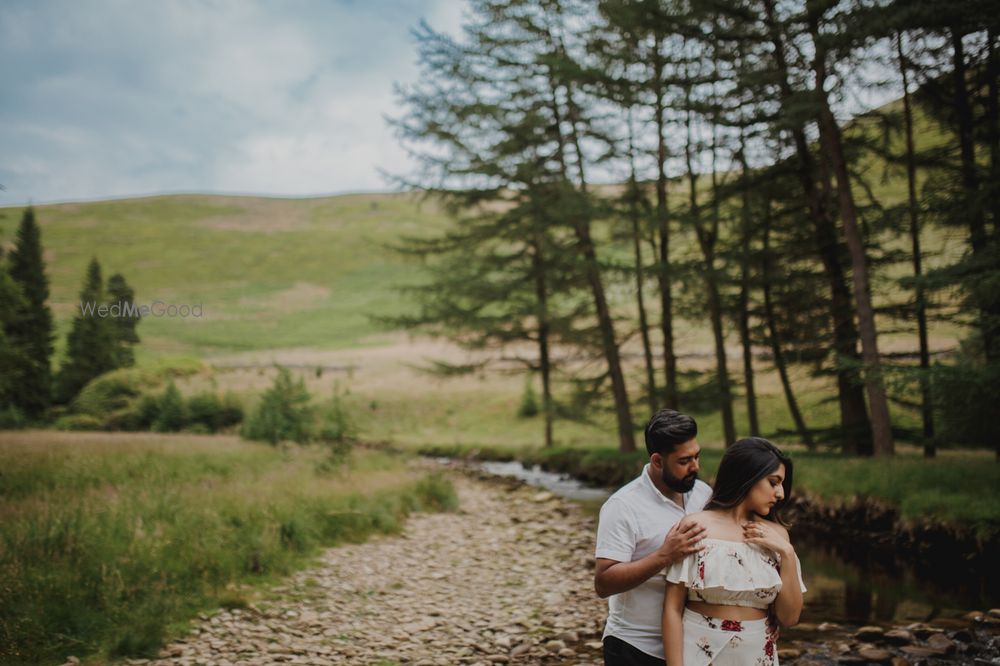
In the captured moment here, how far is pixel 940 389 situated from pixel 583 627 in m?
7.28

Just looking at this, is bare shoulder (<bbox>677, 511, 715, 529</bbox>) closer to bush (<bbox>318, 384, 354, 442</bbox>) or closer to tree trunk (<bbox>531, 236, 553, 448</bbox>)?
bush (<bbox>318, 384, 354, 442</bbox>)

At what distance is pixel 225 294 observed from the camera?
3905 inches

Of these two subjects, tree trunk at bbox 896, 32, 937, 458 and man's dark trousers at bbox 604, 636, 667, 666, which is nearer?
man's dark trousers at bbox 604, 636, 667, 666

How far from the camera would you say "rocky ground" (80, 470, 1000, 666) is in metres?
6.80

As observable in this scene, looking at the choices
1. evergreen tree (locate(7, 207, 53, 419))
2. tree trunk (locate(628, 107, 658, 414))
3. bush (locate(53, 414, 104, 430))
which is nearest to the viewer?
tree trunk (locate(628, 107, 658, 414))

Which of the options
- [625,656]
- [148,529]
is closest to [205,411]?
[148,529]

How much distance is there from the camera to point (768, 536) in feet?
9.68

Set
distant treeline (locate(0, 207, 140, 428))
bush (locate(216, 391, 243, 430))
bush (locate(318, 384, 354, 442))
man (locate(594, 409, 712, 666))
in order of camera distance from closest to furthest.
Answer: man (locate(594, 409, 712, 666)), bush (locate(318, 384, 354, 442)), bush (locate(216, 391, 243, 430)), distant treeline (locate(0, 207, 140, 428))

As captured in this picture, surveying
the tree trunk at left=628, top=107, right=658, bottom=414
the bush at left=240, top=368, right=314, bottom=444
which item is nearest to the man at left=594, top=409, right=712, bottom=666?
the tree trunk at left=628, top=107, right=658, bottom=414

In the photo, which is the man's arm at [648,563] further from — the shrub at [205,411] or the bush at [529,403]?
the bush at [529,403]

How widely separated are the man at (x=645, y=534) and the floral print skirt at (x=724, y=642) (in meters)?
0.22

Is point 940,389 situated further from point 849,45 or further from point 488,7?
point 488,7

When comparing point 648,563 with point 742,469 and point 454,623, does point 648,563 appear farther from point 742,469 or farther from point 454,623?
point 454,623

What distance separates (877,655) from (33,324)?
43.3m
